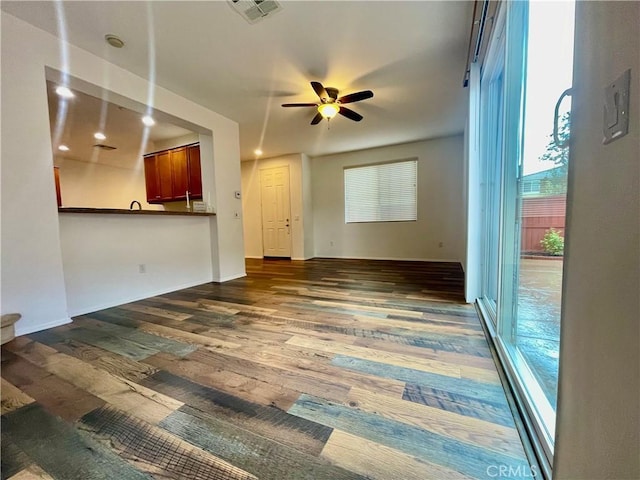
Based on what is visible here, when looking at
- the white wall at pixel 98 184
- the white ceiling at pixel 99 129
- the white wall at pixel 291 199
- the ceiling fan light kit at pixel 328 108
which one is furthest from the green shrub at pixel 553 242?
the white wall at pixel 98 184

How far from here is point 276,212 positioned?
652 cm

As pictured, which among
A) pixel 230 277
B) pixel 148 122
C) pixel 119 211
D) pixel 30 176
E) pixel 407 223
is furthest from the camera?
pixel 407 223

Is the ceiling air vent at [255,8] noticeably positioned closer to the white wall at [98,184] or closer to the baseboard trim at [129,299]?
the baseboard trim at [129,299]

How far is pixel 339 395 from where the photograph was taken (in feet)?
4.30

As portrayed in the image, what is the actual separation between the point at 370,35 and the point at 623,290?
2.73 m

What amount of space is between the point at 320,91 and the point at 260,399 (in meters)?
2.93

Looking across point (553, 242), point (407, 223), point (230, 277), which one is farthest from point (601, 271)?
point (407, 223)

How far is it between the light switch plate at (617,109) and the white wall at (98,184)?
6610 millimetres

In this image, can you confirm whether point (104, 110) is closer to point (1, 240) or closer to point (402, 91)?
point (1, 240)

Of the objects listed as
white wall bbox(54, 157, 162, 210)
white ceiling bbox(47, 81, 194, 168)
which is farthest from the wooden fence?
white wall bbox(54, 157, 162, 210)

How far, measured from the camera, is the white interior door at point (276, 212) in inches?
252

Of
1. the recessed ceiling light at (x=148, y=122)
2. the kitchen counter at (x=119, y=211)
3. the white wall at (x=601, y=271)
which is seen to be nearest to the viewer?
the white wall at (x=601, y=271)

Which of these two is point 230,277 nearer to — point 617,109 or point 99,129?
point 99,129

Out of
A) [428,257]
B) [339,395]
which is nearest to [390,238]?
[428,257]
